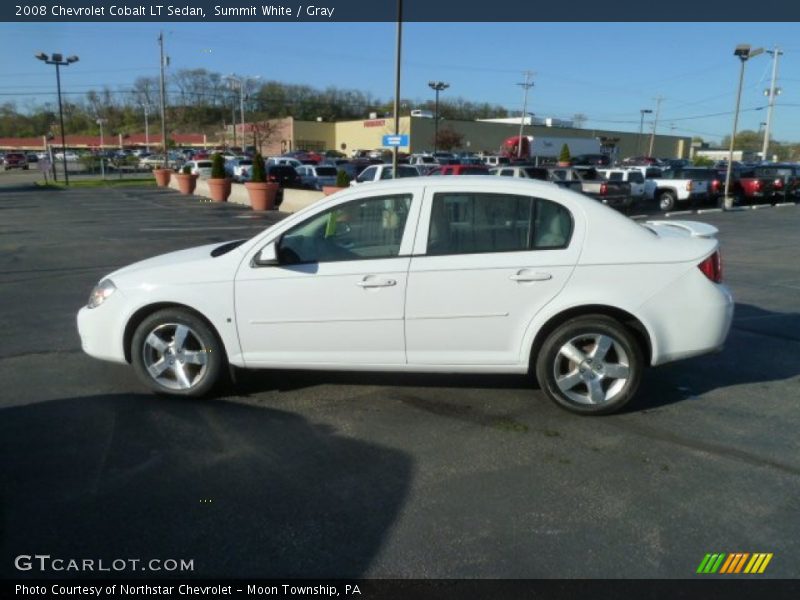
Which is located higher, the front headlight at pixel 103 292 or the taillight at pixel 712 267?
the taillight at pixel 712 267

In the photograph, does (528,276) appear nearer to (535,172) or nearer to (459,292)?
(459,292)

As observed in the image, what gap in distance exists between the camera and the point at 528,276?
4395mm

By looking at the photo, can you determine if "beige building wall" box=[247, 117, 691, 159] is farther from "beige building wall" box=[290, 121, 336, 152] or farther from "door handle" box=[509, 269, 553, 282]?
"door handle" box=[509, 269, 553, 282]

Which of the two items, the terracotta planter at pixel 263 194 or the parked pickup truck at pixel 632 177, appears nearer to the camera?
the terracotta planter at pixel 263 194

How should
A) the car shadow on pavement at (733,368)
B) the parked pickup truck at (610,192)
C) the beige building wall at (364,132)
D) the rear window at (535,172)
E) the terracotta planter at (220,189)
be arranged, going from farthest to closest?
the beige building wall at (364,132)
the terracotta planter at (220,189)
the rear window at (535,172)
the parked pickup truck at (610,192)
the car shadow on pavement at (733,368)

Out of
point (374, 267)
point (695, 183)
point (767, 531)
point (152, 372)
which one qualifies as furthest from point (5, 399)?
point (695, 183)

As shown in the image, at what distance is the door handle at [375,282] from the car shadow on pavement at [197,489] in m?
1.01

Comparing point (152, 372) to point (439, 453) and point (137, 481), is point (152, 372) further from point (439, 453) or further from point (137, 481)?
point (439, 453)

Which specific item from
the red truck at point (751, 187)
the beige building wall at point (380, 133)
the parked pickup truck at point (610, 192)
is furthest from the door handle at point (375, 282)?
the beige building wall at point (380, 133)

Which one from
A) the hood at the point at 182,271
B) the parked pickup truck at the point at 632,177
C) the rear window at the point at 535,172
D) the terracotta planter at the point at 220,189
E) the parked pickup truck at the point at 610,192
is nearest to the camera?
the hood at the point at 182,271

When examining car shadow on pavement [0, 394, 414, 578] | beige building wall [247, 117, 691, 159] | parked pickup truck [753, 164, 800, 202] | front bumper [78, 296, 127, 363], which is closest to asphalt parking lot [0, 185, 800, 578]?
car shadow on pavement [0, 394, 414, 578]

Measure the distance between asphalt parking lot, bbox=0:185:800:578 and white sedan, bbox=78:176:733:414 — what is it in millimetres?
388

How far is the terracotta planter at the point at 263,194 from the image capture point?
2302 centimetres

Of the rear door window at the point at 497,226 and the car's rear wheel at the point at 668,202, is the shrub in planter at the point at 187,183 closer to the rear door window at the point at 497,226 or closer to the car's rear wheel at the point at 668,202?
the car's rear wheel at the point at 668,202
